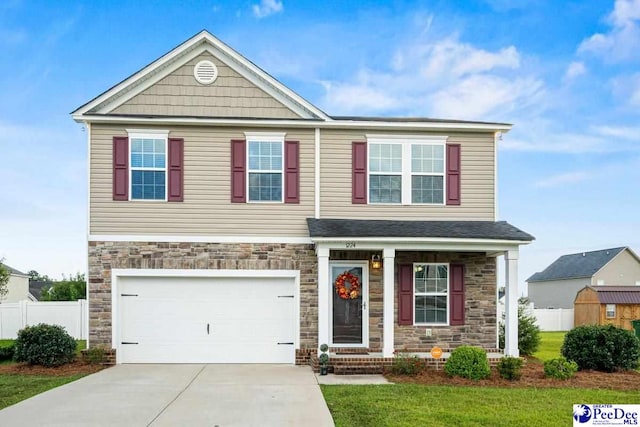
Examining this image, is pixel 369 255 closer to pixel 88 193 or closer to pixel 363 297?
pixel 363 297

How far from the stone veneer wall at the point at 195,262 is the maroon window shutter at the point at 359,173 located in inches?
64.7

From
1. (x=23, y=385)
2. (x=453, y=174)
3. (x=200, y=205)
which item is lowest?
(x=23, y=385)

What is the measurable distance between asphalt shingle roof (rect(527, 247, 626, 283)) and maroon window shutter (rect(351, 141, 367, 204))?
26815 mm

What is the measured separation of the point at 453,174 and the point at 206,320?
673 cm

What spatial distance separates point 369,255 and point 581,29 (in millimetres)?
9604

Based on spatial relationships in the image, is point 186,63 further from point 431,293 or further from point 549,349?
point 549,349

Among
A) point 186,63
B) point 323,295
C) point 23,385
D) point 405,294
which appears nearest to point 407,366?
point 323,295

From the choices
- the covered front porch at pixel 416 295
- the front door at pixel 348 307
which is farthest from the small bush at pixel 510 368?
the front door at pixel 348 307

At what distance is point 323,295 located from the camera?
41.0 feet

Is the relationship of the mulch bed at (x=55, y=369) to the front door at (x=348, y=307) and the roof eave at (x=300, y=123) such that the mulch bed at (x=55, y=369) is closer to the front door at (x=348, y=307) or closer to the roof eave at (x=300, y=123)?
the front door at (x=348, y=307)

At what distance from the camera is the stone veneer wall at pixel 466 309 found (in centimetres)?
1368

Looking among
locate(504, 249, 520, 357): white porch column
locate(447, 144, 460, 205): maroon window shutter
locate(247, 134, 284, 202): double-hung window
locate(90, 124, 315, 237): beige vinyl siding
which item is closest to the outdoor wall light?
locate(90, 124, 315, 237): beige vinyl siding

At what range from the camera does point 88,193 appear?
13445mm

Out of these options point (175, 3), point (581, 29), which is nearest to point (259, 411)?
point (175, 3)
